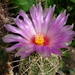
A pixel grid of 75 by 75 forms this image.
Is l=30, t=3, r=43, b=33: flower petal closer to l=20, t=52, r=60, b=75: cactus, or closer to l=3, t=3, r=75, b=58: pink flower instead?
l=3, t=3, r=75, b=58: pink flower

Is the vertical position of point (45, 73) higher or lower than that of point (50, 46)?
lower

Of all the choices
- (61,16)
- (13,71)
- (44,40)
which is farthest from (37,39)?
(13,71)

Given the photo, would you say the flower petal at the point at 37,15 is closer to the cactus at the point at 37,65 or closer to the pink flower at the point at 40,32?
the pink flower at the point at 40,32

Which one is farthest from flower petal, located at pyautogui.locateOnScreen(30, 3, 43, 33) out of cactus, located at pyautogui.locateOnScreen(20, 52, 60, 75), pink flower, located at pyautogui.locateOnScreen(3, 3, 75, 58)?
cactus, located at pyautogui.locateOnScreen(20, 52, 60, 75)

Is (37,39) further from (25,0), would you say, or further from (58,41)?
(25,0)

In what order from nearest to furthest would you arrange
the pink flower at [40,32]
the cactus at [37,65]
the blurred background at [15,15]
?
the pink flower at [40,32]
the cactus at [37,65]
the blurred background at [15,15]

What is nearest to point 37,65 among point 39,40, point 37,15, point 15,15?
point 39,40

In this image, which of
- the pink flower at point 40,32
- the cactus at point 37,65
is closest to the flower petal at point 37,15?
the pink flower at point 40,32

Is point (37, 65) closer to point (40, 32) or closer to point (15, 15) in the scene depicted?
point (40, 32)
